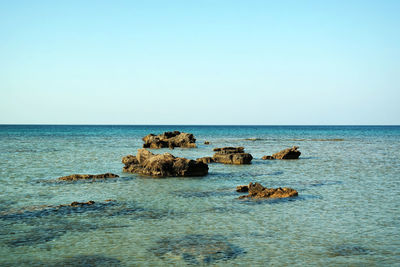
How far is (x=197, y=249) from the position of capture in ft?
34.5

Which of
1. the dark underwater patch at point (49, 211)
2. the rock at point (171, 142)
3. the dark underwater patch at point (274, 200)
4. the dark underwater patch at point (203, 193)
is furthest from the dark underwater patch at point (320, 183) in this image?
the rock at point (171, 142)

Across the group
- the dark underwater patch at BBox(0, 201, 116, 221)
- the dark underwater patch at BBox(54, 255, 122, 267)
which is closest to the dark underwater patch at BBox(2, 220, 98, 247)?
the dark underwater patch at BBox(0, 201, 116, 221)

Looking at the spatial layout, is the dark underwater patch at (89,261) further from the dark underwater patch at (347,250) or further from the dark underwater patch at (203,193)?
the dark underwater patch at (203,193)

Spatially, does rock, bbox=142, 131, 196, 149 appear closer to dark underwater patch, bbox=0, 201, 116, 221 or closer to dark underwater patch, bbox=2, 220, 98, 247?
dark underwater patch, bbox=0, 201, 116, 221

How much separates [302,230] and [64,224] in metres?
8.00

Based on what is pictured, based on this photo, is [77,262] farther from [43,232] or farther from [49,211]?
[49,211]

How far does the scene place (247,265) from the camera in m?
9.48

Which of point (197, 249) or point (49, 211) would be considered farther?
point (49, 211)

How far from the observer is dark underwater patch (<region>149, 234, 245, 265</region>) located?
9.82 m

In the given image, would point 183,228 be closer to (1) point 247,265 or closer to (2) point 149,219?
(2) point 149,219

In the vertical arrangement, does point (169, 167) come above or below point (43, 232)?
above

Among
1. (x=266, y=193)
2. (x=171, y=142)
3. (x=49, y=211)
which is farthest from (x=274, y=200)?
(x=171, y=142)

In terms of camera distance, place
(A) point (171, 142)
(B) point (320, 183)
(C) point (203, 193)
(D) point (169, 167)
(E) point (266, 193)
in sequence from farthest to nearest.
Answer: (A) point (171, 142) → (D) point (169, 167) → (B) point (320, 183) → (C) point (203, 193) → (E) point (266, 193)

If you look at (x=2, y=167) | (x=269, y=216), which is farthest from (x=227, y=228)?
(x=2, y=167)
